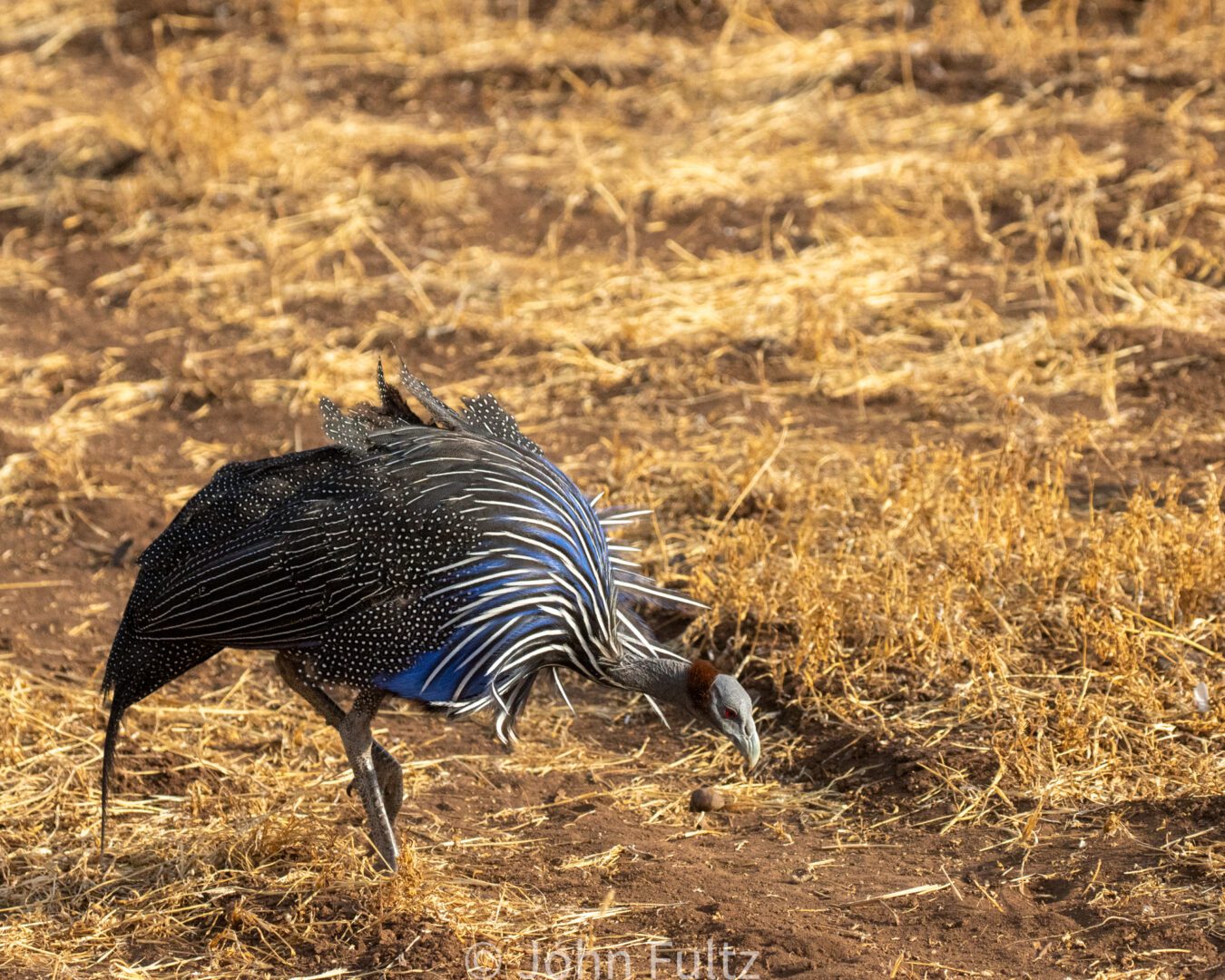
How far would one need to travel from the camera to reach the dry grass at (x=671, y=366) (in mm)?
4027

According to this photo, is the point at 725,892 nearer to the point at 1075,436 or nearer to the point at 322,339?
the point at 1075,436

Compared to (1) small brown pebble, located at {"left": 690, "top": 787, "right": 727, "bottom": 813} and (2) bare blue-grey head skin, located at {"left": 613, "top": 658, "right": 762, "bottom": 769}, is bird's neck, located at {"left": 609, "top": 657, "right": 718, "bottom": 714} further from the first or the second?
(1) small brown pebble, located at {"left": 690, "top": 787, "right": 727, "bottom": 813}

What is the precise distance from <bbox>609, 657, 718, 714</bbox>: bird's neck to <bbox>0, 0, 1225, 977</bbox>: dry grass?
437 millimetres

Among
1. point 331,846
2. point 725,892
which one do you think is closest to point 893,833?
point 725,892

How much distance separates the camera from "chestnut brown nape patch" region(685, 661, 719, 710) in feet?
12.1

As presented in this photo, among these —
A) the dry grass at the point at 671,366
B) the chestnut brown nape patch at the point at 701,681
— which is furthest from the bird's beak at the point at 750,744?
the dry grass at the point at 671,366

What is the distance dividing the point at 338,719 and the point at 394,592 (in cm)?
45

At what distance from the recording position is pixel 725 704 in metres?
3.67

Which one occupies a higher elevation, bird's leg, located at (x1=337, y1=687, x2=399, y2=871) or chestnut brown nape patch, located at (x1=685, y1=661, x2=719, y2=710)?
chestnut brown nape patch, located at (x1=685, y1=661, x2=719, y2=710)

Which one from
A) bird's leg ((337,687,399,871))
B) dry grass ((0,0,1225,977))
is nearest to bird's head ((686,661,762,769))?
dry grass ((0,0,1225,977))

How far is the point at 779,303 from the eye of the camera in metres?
6.77

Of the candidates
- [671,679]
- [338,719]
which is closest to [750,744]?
[671,679]

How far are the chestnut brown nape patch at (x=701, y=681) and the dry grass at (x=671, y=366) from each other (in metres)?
0.48

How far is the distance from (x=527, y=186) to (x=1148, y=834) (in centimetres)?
508
